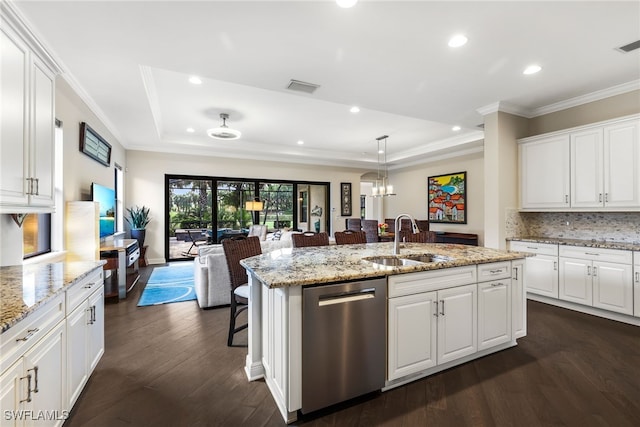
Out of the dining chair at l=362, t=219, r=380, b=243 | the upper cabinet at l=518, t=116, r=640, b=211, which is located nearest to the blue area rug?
the dining chair at l=362, t=219, r=380, b=243

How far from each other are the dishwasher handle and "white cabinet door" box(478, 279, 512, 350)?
3.57 ft

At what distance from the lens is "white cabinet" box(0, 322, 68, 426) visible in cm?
118

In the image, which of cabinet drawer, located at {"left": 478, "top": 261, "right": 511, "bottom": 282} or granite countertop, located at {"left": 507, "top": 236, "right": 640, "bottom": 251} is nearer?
cabinet drawer, located at {"left": 478, "top": 261, "right": 511, "bottom": 282}

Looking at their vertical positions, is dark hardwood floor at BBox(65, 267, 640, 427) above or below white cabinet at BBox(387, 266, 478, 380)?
below

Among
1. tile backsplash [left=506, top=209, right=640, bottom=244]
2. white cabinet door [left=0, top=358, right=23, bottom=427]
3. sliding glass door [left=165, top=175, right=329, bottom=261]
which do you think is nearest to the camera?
white cabinet door [left=0, top=358, right=23, bottom=427]

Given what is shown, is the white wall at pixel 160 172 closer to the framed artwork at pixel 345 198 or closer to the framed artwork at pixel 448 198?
the framed artwork at pixel 345 198

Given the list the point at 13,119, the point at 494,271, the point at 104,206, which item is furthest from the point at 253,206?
the point at 494,271

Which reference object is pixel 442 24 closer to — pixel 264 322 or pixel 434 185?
pixel 264 322

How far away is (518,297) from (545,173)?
2231 mm

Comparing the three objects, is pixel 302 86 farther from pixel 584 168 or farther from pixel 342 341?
pixel 584 168

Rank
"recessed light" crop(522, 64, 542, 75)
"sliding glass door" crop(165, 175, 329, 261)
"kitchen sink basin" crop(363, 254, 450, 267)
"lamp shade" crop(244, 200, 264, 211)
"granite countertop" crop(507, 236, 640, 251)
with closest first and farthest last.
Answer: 1. "kitchen sink basin" crop(363, 254, 450, 267)
2. "recessed light" crop(522, 64, 542, 75)
3. "granite countertop" crop(507, 236, 640, 251)
4. "sliding glass door" crop(165, 175, 329, 261)
5. "lamp shade" crop(244, 200, 264, 211)

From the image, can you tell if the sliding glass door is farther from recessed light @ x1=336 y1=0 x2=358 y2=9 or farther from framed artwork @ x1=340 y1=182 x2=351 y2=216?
recessed light @ x1=336 y1=0 x2=358 y2=9

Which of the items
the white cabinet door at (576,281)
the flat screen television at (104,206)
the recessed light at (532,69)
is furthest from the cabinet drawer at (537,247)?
the flat screen television at (104,206)

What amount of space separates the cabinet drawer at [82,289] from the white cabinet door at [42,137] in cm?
62
